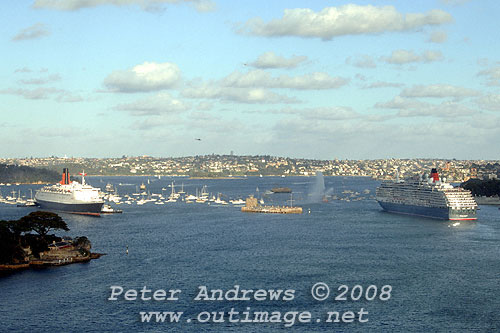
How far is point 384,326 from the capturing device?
3622cm

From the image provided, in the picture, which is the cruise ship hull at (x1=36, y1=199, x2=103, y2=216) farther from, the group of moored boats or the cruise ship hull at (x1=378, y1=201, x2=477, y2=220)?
the cruise ship hull at (x1=378, y1=201, x2=477, y2=220)

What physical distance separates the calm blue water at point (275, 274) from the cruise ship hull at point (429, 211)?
495 centimetres

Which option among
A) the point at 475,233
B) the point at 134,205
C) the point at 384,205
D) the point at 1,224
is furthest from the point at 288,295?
the point at 134,205

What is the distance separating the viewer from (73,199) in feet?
348

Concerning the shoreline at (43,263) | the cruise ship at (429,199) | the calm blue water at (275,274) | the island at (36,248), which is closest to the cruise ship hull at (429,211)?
the cruise ship at (429,199)

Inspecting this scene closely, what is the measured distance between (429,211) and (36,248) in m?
63.0

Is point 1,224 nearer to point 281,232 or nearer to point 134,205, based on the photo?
point 281,232

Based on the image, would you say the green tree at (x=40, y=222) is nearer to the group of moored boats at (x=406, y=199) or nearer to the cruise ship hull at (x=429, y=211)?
the group of moored boats at (x=406, y=199)

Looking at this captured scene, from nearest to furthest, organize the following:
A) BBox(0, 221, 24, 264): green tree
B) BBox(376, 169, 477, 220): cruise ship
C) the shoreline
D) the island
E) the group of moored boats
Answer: the shoreline, BBox(0, 221, 24, 264): green tree, the island, BBox(376, 169, 477, 220): cruise ship, the group of moored boats

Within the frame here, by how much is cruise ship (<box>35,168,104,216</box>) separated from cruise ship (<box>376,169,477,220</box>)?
5137cm

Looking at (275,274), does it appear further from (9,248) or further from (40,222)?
(40,222)

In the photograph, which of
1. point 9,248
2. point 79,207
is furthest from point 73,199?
point 9,248

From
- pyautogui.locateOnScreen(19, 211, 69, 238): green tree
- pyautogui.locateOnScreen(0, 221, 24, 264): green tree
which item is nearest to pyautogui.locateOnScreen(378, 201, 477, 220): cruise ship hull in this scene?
pyautogui.locateOnScreen(19, 211, 69, 238): green tree

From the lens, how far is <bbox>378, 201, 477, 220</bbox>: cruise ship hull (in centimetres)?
9056
